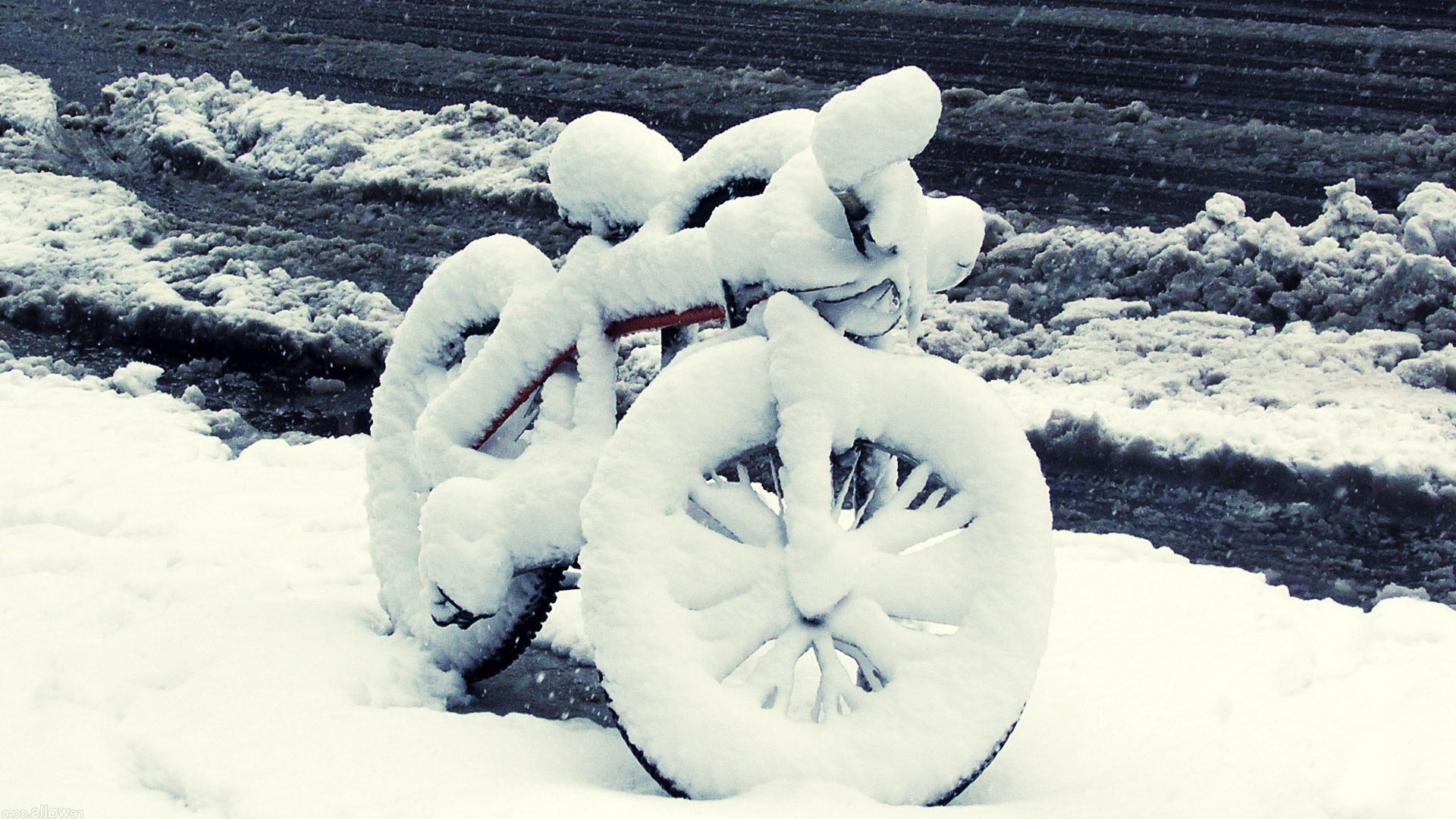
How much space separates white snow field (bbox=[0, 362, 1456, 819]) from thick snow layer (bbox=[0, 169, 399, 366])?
1.97 metres

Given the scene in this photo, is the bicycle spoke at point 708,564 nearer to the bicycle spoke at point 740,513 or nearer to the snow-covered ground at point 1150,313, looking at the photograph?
the bicycle spoke at point 740,513

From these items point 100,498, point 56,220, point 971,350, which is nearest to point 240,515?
point 100,498

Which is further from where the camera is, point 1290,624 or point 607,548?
point 1290,624

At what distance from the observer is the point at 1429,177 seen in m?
7.25

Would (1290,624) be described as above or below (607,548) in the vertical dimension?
below

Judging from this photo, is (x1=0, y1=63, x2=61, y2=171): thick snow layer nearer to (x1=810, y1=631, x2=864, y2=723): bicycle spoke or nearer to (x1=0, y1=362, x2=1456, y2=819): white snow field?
(x1=0, y1=362, x2=1456, y2=819): white snow field

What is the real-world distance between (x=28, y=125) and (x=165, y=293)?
4049 millimetres

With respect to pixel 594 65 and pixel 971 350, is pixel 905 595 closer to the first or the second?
pixel 971 350

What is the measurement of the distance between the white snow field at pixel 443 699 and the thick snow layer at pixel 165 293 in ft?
6.47

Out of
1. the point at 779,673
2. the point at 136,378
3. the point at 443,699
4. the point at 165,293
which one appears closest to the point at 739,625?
the point at 779,673

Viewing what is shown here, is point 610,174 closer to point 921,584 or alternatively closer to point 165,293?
point 921,584

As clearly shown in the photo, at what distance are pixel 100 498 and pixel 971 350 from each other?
3196mm

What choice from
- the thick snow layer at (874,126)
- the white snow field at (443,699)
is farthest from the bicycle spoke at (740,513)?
the thick snow layer at (874,126)

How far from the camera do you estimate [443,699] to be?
3037 millimetres
